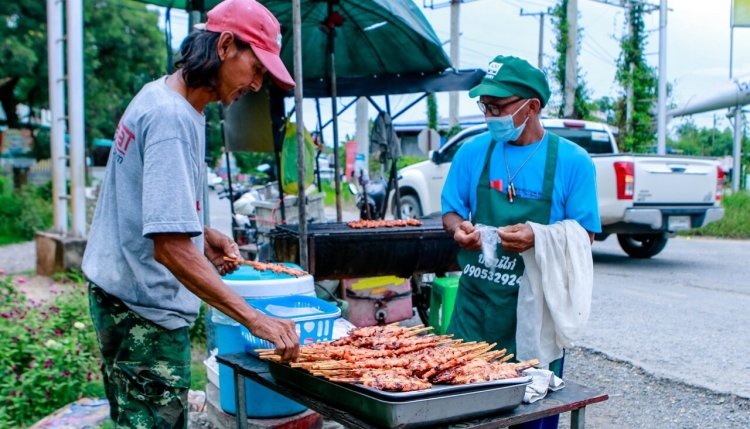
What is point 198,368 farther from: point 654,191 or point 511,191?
point 654,191

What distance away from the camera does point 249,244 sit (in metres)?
7.93

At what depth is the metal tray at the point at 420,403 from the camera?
6.56ft

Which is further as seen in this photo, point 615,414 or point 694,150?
point 694,150

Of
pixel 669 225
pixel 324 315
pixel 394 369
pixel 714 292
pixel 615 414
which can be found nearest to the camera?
pixel 394 369

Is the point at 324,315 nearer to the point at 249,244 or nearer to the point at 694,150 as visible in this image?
the point at 249,244

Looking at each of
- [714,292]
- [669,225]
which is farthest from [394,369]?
[669,225]

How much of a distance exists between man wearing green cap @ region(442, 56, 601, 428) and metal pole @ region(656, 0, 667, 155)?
18064mm

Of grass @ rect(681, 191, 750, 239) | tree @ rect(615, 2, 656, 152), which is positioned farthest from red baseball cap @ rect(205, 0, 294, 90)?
tree @ rect(615, 2, 656, 152)

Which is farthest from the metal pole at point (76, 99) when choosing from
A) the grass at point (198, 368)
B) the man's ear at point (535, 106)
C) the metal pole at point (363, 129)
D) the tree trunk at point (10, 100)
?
the tree trunk at point (10, 100)

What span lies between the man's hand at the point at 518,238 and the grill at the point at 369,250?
2816 millimetres

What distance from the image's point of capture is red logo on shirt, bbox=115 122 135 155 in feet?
7.55

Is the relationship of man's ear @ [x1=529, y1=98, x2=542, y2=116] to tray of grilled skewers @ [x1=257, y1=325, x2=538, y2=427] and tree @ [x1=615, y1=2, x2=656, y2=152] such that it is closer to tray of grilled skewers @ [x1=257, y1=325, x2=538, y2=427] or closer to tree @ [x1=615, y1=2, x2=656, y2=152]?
tray of grilled skewers @ [x1=257, y1=325, x2=538, y2=427]

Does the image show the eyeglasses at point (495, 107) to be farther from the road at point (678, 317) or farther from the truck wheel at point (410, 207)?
the truck wheel at point (410, 207)

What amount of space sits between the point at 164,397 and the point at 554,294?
1600 mm
